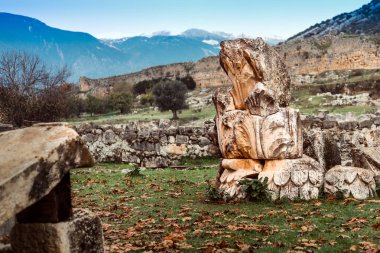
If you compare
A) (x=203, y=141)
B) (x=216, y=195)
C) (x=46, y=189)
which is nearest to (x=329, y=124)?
(x=203, y=141)

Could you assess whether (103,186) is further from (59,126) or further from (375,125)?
(375,125)

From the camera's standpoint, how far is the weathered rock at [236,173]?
32.4 ft

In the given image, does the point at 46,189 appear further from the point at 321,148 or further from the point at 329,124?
the point at 329,124

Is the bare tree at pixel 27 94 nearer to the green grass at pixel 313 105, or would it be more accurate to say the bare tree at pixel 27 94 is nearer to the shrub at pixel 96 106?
the green grass at pixel 313 105

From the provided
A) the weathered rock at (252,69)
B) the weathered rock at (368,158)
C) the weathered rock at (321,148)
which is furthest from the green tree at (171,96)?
the weathered rock at (252,69)

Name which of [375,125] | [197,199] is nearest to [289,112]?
[197,199]

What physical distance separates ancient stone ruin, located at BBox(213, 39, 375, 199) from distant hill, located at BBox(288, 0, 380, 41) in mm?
101533

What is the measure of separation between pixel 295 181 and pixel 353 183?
1023 millimetres

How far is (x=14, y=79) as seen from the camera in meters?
26.2

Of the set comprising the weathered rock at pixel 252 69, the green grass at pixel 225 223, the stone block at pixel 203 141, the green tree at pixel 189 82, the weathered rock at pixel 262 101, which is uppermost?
the green tree at pixel 189 82

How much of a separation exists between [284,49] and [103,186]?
46979 mm

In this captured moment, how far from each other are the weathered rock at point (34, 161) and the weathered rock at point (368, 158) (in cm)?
817

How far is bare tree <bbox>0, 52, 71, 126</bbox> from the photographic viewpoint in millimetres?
22953

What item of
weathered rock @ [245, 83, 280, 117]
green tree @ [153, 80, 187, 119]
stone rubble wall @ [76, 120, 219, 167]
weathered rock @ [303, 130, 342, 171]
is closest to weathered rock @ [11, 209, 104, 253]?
weathered rock @ [245, 83, 280, 117]
